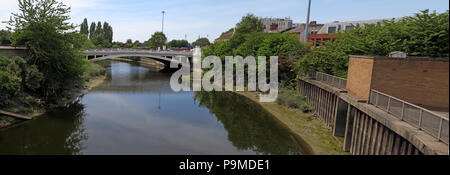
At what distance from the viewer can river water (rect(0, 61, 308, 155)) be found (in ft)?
59.4

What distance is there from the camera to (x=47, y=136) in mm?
19672

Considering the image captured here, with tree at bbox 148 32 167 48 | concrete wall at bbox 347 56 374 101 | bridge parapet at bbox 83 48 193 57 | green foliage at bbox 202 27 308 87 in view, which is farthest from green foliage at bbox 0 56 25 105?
tree at bbox 148 32 167 48

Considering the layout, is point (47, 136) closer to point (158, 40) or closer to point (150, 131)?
point (150, 131)

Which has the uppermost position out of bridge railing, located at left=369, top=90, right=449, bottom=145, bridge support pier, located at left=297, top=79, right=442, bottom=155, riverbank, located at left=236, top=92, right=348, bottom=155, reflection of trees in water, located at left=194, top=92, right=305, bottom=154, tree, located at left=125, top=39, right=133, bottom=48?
tree, located at left=125, top=39, right=133, bottom=48

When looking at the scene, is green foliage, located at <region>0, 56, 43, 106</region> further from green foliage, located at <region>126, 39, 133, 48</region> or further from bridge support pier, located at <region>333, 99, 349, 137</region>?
green foliage, located at <region>126, 39, 133, 48</region>

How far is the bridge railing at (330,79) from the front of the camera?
2083cm

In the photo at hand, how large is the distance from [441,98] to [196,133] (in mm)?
15084

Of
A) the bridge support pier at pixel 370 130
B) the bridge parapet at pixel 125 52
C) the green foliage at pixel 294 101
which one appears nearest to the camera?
the bridge support pier at pixel 370 130

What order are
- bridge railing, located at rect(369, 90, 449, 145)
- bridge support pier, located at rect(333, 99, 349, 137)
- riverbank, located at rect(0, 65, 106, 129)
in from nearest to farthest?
bridge railing, located at rect(369, 90, 449, 145)
bridge support pier, located at rect(333, 99, 349, 137)
riverbank, located at rect(0, 65, 106, 129)

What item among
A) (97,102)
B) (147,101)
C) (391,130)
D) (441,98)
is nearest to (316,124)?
(391,130)

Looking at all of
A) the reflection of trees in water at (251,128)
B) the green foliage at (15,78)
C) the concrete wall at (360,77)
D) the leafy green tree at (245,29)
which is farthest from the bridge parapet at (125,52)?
the concrete wall at (360,77)

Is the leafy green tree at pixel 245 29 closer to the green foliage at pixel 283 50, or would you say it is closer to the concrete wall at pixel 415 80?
the green foliage at pixel 283 50

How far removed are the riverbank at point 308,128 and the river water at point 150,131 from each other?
70 cm

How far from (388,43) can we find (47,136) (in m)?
23.9
